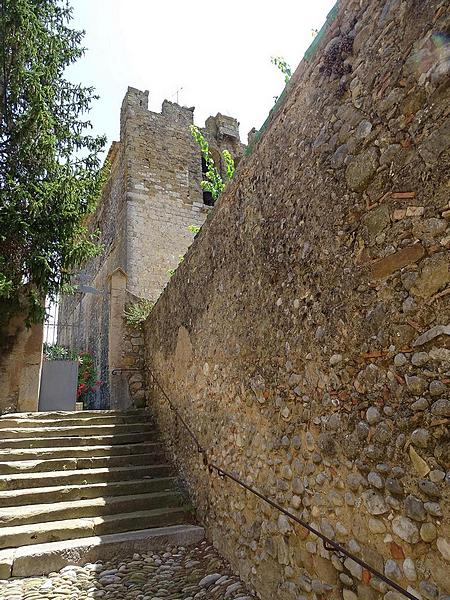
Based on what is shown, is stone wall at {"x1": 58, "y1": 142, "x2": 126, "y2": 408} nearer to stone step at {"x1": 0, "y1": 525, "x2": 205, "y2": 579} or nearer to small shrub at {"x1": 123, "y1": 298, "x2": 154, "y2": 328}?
small shrub at {"x1": 123, "y1": 298, "x2": 154, "y2": 328}

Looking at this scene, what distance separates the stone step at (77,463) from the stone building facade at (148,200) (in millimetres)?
4957

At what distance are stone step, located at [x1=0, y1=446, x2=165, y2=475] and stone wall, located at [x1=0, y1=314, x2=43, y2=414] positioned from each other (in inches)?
72.6

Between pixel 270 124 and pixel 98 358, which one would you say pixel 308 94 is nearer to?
pixel 270 124

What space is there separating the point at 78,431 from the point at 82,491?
1438 mm

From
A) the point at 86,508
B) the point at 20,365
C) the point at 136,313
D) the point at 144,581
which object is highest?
the point at 136,313

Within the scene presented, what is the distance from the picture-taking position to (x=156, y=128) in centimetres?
1326

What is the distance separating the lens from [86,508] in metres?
4.38

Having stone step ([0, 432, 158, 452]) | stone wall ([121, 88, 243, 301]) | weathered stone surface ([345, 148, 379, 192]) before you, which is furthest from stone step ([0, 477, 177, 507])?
stone wall ([121, 88, 243, 301])

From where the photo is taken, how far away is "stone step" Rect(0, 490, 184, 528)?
4102 mm

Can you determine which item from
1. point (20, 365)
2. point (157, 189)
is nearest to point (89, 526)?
point (20, 365)

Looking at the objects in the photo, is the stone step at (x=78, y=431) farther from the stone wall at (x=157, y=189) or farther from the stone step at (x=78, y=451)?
the stone wall at (x=157, y=189)

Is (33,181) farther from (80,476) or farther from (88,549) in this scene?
(88,549)

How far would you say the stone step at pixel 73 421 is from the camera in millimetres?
5891

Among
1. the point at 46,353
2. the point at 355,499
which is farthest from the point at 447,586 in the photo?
the point at 46,353
